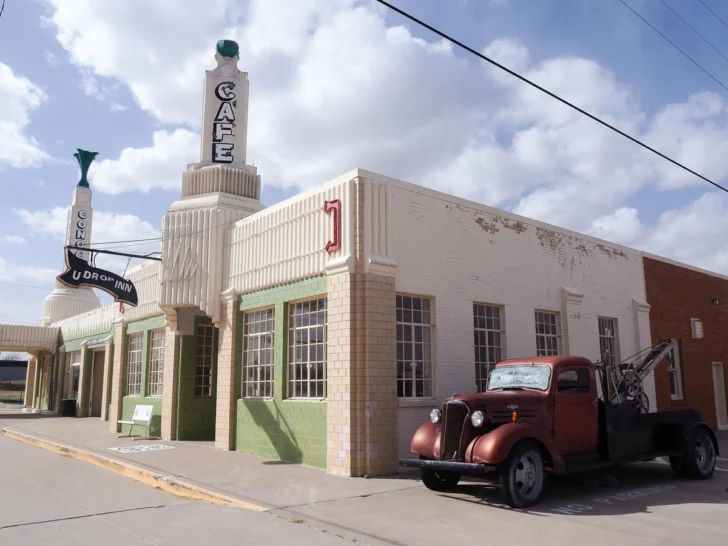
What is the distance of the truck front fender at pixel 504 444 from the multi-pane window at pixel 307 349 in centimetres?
432

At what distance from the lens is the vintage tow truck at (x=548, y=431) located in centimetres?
820

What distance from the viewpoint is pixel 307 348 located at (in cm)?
1248

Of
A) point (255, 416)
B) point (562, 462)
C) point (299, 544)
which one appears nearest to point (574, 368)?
point (562, 462)

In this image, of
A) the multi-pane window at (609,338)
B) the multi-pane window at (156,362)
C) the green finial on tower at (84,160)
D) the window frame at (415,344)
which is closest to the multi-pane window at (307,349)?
the window frame at (415,344)

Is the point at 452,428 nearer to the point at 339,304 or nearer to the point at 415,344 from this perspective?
the point at 339,304

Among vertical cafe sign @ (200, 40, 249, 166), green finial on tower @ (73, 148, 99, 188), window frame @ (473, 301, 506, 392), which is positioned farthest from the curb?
green finial on tower @ (73, 148, 99, 188)

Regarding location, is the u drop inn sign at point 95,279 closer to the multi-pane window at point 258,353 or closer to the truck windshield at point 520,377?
the multi-pane window at point 258,353

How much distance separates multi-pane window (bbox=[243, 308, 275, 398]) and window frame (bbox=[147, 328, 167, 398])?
478 cm

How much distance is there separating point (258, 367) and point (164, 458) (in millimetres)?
2677

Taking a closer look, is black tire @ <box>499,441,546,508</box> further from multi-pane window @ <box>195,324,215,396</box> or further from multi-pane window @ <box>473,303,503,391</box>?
multi-pane window @ <box>195,324,215,396</box>

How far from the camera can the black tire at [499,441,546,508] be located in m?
8.04

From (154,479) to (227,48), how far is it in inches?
505

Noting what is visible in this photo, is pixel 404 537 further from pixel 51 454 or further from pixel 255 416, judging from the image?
pixel 51 454

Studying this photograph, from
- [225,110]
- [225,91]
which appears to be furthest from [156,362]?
[225,91]
